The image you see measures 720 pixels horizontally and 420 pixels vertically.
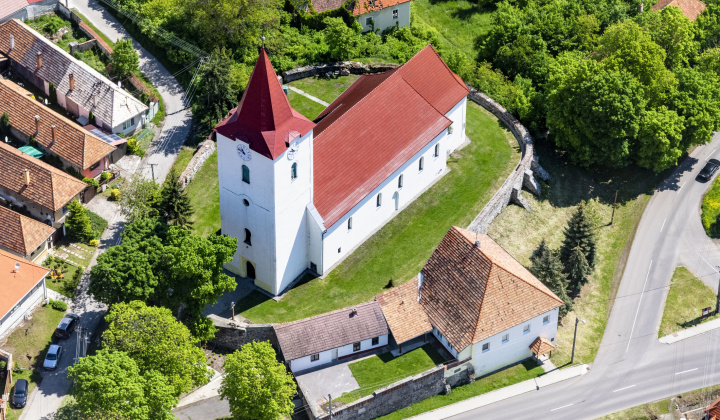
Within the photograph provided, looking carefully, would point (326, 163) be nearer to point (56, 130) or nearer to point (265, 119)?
point (265, 119)

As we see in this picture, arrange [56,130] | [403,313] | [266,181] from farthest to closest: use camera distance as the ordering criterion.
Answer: [56,130] → [403,313] → [266,181]

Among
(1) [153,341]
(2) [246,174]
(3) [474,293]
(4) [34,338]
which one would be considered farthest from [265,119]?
(4) [34,338]

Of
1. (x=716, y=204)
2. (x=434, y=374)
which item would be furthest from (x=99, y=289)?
(x=716, y=204)

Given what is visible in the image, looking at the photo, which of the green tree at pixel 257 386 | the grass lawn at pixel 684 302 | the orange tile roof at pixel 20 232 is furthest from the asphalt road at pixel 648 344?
the orange tile roof at pixel 20 232

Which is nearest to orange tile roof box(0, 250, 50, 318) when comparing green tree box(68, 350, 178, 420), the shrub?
the shrub

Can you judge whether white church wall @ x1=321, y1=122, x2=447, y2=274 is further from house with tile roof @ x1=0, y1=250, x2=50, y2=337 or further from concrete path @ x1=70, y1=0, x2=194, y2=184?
house with tile roof @ x1=0, y1=250, x2=50, y2=337

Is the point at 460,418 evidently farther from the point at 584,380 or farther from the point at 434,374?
the point at 584,380

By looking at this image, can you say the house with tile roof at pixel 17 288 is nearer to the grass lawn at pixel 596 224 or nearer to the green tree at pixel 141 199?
the green tree at pixel 141 199
